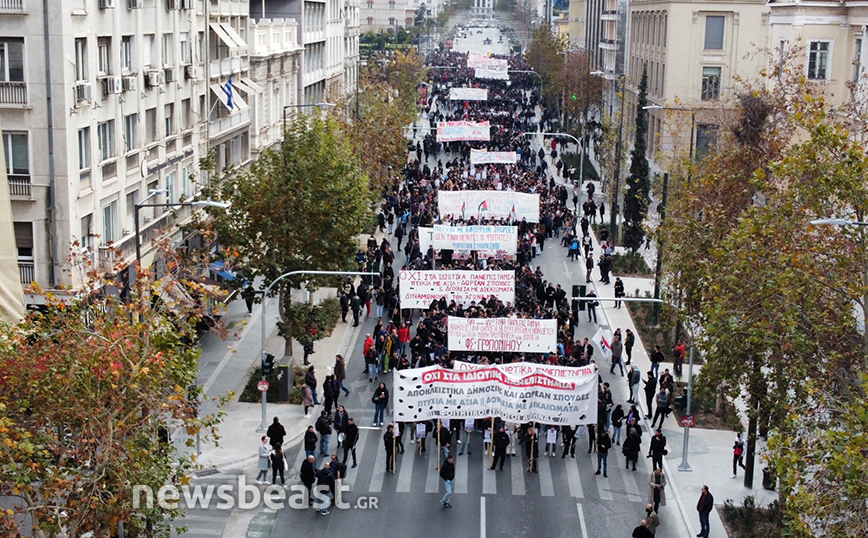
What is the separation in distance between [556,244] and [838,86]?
15.6m

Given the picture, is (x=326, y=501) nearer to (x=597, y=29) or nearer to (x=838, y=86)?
(x=838, y=86)

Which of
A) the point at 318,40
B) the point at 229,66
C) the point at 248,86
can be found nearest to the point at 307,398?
the point at 229,66

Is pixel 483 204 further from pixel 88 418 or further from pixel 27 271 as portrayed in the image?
pixel 88 418

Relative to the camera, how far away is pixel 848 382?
71.7 feet

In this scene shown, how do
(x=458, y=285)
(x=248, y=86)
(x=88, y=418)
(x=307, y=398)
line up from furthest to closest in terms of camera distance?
(x=248, y=86), (x=458, y=285), (x=307, y=398), (x=88, y=418)

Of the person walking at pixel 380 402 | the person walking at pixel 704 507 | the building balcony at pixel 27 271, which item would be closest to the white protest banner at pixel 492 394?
the person walking at pixel 380 402

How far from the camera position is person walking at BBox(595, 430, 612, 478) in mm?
29188

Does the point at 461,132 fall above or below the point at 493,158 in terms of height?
above

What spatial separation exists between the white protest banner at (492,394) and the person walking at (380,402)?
3.14m

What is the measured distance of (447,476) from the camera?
26.8 m

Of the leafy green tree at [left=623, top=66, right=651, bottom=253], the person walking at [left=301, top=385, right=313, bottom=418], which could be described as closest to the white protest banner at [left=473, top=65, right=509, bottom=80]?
the leafy green tree at [left=623, top=66, right=651, bottom=253]

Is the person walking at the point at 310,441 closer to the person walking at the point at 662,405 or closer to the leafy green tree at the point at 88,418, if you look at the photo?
the leafy green tree at the point at 88,418

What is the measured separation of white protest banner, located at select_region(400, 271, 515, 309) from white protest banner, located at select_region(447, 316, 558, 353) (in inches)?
171

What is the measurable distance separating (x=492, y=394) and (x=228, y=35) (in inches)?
1119
